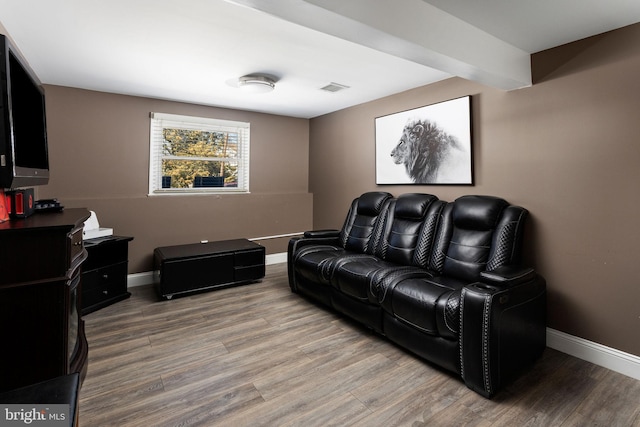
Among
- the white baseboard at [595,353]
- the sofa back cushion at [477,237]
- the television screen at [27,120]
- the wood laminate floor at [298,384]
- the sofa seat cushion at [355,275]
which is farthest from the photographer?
Result: the sofa seat cushion at [355,275]

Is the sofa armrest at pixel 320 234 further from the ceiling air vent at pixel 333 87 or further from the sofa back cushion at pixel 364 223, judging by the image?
the ceiling air vent at pixel 333 87

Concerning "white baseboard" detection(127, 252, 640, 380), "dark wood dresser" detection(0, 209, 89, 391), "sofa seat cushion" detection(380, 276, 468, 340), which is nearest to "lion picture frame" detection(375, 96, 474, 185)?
"sofa seat cushion" detection(380, 276, 468, 340)

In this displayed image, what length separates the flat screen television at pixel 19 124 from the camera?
A: 1.33 m

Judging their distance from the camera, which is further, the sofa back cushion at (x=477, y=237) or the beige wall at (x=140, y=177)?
the beige wall at (x=140, y=177)

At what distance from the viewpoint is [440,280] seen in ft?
8.38

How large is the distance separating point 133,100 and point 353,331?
3.66m

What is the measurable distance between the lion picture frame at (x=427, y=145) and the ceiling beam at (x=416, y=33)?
1.96 feet

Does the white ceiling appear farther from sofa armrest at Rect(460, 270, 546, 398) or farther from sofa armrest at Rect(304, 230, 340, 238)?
sofa armrest at Rect(304, 230, 340, 238)

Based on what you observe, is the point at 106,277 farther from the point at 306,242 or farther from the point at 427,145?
the point at 427,145

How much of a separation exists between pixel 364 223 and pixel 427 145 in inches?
44.3

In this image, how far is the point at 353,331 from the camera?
9.23 ft

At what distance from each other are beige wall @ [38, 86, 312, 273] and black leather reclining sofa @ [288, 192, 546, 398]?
1327mm

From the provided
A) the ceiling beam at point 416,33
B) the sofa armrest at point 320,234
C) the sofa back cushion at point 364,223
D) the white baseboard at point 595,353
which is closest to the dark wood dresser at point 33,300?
the ceiling beam at point 416,33

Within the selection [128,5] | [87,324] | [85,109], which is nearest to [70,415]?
[128,5]
